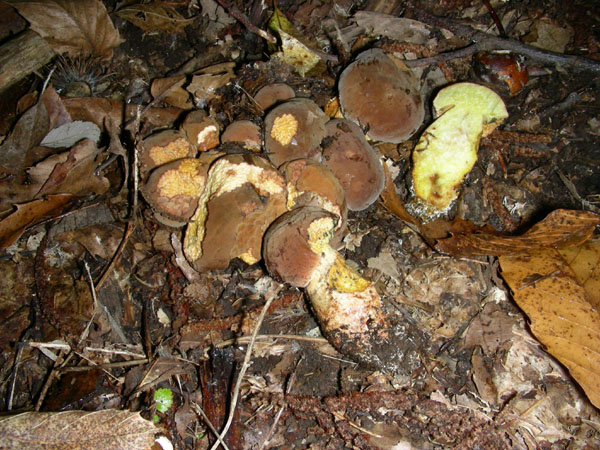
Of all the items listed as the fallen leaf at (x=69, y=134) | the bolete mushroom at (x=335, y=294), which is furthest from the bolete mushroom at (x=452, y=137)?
the fallen leaf at (x=69, y=134)

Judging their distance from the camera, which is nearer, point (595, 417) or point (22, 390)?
point (595, 417)

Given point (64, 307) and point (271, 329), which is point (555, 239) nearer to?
point (271, 329)

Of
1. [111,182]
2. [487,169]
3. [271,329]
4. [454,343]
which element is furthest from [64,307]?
[487,169]

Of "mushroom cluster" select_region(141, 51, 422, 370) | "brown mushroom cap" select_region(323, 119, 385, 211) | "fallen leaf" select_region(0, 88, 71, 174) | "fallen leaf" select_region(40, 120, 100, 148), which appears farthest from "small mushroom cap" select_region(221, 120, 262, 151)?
"fallen leaf" select_region(0, 88, 71, 174)

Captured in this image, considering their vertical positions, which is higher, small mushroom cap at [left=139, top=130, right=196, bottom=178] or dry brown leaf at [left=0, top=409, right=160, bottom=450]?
small mushroom cap at [left=139, top=130, right=196, bottom=178]

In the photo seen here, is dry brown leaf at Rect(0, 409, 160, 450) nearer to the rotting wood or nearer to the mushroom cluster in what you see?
the mushroom cluster
